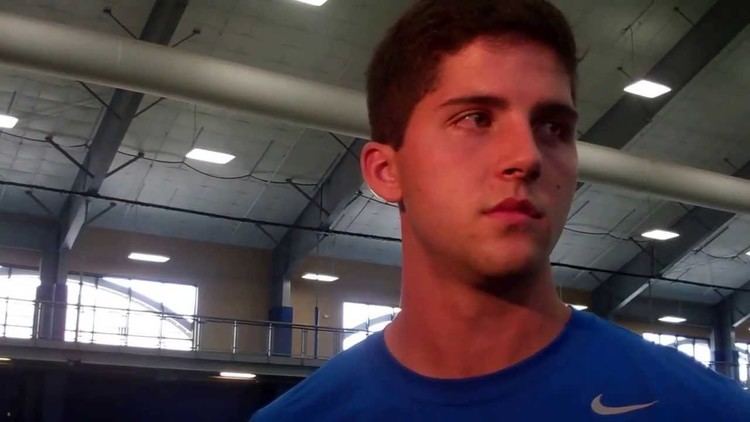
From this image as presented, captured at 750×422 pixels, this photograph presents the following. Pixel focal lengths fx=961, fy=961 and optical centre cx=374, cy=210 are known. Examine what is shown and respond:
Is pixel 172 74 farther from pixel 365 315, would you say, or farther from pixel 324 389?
pixel 365 315

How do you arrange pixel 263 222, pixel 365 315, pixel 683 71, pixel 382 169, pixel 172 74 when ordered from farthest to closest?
1. pixel 365 315
2. pixel 263 222
3. pixel 683 71
4. pixel 172 74
5. pixel 382 169

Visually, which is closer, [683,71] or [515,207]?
[515,207]

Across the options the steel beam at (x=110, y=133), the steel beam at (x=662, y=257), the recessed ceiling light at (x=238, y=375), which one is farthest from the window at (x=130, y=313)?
the steel beam at (x=662, y=257)

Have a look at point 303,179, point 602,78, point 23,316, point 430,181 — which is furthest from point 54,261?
point 430,181

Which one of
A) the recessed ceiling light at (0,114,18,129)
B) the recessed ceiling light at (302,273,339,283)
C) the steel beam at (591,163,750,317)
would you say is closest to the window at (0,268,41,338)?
the recessed ceiling light at (0,114,18,129)

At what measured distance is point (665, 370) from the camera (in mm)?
1602

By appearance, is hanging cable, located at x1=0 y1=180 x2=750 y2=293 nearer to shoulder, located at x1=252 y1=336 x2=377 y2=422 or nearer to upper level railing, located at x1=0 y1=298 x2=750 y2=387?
upper level railing, located at x1=0 y1=298 x2=750 y2=387

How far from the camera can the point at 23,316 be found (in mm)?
21141

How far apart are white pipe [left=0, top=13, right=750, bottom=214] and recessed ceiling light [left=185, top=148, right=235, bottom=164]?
6.05 metres

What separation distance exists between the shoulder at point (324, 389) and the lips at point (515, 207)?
0.49 m

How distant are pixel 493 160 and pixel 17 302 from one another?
20817mm

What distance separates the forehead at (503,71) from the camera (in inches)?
63.3

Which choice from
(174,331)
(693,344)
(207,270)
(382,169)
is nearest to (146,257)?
(207,270)

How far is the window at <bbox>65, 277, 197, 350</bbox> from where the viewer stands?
2127cm
